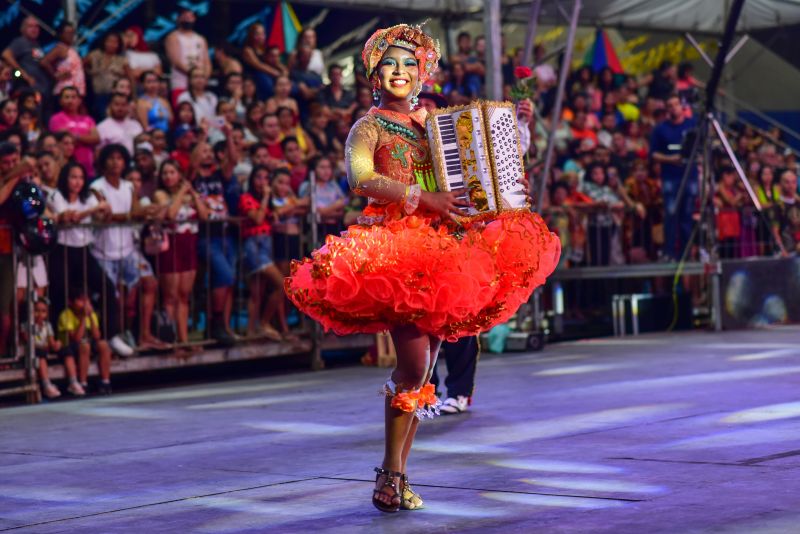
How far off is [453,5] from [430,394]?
38.6 ft

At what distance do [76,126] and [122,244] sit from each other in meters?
1.49

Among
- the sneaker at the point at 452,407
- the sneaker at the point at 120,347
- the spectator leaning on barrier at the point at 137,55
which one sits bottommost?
the sneaker at the point at 452,407

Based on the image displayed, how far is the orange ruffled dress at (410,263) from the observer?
16.5ft

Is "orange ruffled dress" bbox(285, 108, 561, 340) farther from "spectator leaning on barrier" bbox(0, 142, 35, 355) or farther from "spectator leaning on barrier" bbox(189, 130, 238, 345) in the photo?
"spectator leaning on barrier" bbox(189, 130, 238, 345)

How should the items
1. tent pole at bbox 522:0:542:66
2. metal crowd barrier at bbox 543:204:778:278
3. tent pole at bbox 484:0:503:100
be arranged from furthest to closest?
metal crowd barrier at bbox 543:204:778:278 → tent pole at bbox 484:0:503:100 → tent pole at bbox 522:0:542:66

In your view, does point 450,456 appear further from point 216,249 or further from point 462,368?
point 216,249

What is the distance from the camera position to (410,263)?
198 inches

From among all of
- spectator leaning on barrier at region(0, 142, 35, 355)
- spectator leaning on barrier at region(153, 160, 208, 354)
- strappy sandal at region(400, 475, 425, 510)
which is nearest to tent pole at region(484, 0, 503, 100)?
spectator leaning on barrier at region(153, 160, 208, 354)

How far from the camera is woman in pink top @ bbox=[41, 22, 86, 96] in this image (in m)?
11.7

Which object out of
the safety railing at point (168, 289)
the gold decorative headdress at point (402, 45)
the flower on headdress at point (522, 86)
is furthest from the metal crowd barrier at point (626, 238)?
the gold decorative headdress at point (402, 45)

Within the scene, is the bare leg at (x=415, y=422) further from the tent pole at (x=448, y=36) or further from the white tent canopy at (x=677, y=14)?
the white tent canopy at (x=677, y=14)

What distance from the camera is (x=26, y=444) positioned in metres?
7.51

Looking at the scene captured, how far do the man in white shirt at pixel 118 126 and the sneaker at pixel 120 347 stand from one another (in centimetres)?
203

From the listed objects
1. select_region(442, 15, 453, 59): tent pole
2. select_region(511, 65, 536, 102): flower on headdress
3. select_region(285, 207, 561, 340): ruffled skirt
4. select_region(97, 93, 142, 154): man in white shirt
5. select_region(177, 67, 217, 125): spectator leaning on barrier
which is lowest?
select_region(285, 207, 561, 340): ruffled skirt
